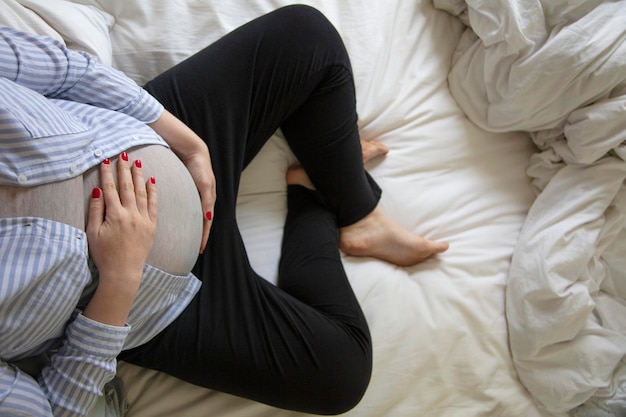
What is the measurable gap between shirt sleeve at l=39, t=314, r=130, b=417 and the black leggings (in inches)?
6.2

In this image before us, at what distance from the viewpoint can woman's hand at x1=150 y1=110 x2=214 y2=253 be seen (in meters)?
0.84

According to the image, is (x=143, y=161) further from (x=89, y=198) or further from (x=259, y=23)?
(x=259, y=23)

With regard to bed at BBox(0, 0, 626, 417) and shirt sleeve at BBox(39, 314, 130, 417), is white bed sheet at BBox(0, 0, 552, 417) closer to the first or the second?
bed at BBox(0, 0, 626, 417)

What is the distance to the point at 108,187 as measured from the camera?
2.31 feet

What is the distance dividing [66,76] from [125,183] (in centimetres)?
19

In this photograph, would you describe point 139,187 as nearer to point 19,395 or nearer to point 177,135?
point 177,135

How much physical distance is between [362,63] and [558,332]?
705mm

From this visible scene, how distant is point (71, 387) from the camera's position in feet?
2.17

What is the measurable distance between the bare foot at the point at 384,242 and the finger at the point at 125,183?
19.1 inches

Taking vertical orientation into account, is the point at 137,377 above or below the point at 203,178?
below

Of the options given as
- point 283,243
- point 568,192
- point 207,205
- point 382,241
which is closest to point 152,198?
point 207,205

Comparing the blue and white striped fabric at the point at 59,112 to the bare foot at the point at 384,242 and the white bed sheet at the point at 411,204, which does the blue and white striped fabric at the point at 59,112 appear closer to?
the white bed sheet at the point at 411,204

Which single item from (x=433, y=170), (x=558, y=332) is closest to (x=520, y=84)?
(x=433, y=170)

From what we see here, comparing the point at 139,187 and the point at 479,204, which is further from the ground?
the point at 139,187
